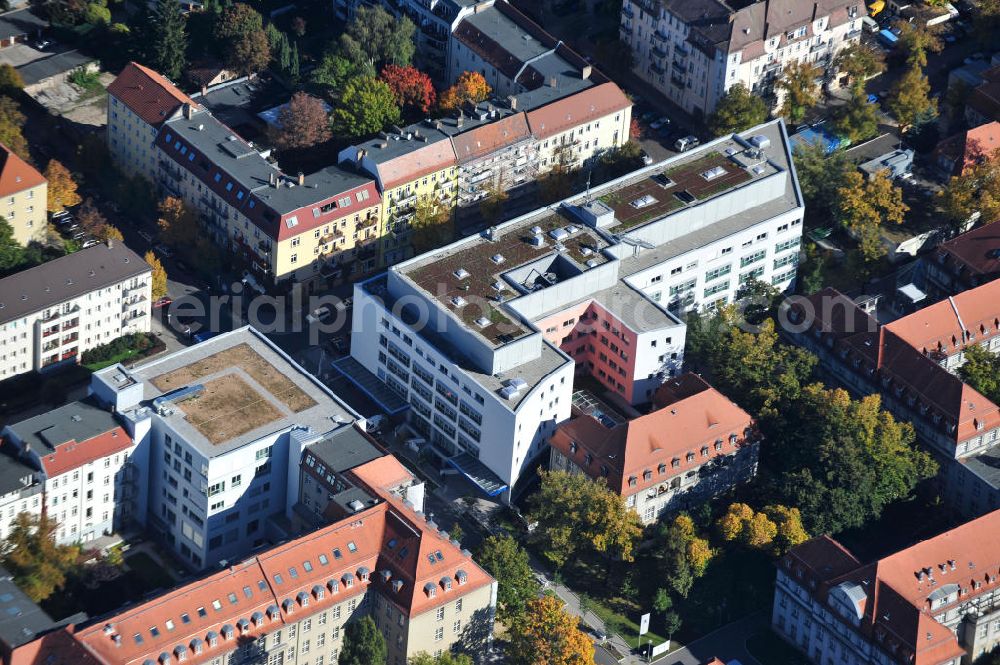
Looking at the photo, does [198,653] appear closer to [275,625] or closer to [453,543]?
[275,625]

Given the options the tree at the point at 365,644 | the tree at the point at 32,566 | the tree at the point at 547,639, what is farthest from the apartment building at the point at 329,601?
the tree at the point at 32,566

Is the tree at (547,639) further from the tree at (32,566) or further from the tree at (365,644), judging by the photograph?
the tree at (32,566)

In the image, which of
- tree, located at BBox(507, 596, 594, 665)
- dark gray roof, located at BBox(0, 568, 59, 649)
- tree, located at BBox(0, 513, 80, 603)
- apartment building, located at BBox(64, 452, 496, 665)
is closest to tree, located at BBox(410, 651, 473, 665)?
apartment building, located at BBox(64, 452, 496, 665)

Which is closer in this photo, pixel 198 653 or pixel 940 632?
pixel 198 653

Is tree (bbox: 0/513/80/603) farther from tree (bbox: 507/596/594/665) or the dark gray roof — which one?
tree (bbox: 507/596/594/665)

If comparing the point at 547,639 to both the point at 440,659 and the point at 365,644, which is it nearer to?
the point at 440,659

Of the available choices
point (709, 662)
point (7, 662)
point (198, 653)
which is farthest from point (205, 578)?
point (709, 662)
